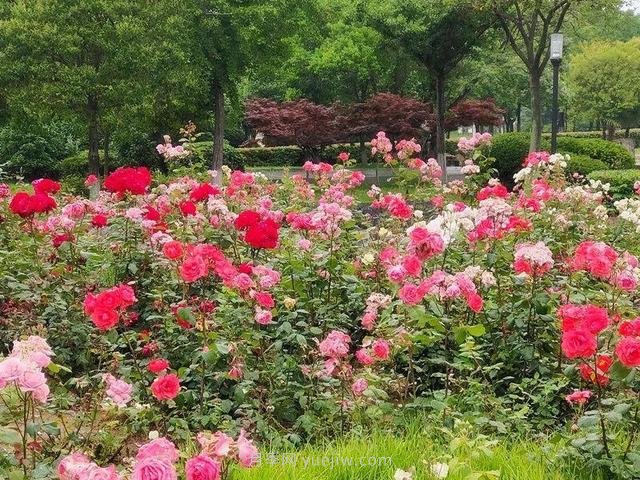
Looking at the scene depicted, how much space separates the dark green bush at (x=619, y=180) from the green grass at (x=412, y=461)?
961cm

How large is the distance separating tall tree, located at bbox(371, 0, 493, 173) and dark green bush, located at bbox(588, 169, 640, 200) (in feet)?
20.7

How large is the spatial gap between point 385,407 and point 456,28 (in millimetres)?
16832

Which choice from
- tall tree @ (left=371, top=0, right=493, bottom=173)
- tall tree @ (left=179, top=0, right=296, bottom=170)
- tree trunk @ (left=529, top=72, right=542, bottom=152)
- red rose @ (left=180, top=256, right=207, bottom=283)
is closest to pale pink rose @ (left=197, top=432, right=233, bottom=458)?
red rose @ (left=180, top=256, right=207, bottom=283)

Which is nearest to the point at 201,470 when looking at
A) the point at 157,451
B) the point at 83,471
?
the point at 157,451

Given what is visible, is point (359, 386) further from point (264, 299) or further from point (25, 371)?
point (25, 371)

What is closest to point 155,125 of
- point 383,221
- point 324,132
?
point 324,132

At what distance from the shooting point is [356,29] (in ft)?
71.9

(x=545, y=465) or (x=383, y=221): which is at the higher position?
(x=383, y=221)

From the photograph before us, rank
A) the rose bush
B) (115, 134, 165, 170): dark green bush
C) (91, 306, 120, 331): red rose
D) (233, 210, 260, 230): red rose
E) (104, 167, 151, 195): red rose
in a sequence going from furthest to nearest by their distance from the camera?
1. (115, 134, 165, 170): dark green bush
2. (104, 167, 151, 195): red rose
3. (233, 210, 260, 230): red rose
4. the rose bush
5. (91, 306, 120, 331): red rose

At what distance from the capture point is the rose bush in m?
2.77

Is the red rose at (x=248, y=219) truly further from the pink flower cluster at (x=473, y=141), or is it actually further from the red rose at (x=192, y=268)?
the pink flower cluster at (x=473, y=141)

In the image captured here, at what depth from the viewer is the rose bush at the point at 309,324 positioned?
2773mm

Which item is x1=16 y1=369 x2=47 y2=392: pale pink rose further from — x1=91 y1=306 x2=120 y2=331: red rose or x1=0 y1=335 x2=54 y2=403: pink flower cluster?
x1=91 y1=306 x2=120 y2=331: red rose

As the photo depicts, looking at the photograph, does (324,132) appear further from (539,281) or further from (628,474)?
(628,474)
